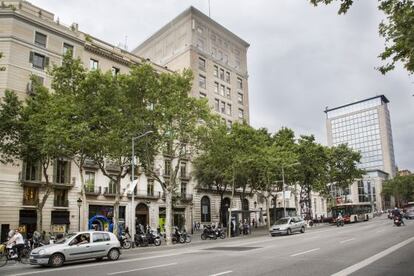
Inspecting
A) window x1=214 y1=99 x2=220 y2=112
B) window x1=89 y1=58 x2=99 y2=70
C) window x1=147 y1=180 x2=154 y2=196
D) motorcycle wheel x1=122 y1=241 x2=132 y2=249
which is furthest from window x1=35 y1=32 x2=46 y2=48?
window x1=214 y1=99 x2=220 y2=112

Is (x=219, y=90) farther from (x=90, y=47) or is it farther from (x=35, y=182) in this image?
(x=35, y=182)

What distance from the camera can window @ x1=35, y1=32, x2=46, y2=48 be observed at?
1373 inches

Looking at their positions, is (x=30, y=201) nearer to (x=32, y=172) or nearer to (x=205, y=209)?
(x=32, y=172)

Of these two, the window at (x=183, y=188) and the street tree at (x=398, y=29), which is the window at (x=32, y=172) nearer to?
the window at (x=183, y=188)

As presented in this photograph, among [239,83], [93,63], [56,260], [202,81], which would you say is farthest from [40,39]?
[239,83]

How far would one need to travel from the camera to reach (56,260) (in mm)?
14641

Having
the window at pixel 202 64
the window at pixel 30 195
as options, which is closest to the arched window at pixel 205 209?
the window at pixel 202 64

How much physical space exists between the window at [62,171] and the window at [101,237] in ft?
65.4

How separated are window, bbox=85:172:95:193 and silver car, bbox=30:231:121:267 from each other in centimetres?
2106

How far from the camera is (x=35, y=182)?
32219 millimetres

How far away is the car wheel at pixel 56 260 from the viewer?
14.5 meters

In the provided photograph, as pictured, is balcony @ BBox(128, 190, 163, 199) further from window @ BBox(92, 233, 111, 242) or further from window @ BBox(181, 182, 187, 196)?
window @ BBox(92, 233, 111, 242)

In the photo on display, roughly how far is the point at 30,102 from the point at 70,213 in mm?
13701

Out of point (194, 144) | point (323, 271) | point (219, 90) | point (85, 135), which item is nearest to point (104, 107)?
point (85, 135)
